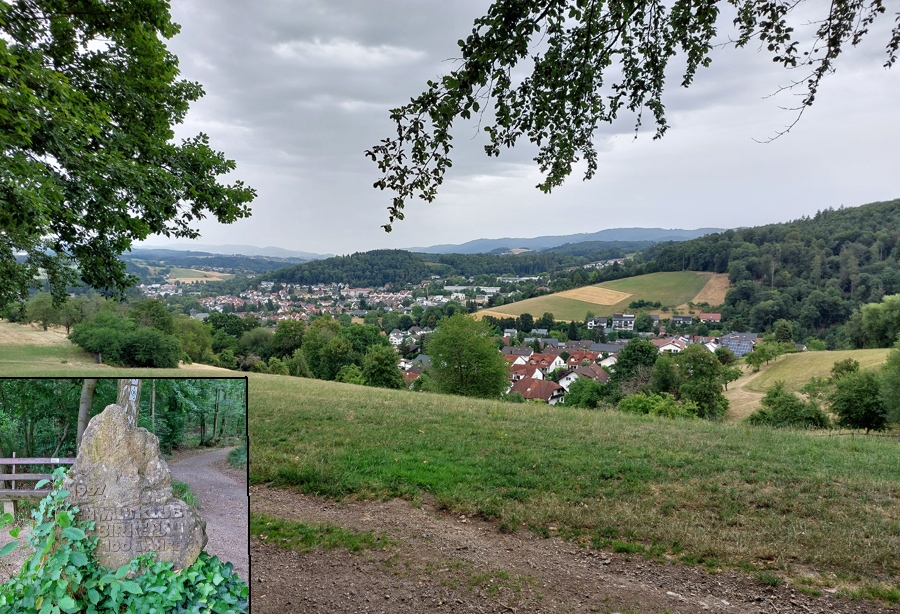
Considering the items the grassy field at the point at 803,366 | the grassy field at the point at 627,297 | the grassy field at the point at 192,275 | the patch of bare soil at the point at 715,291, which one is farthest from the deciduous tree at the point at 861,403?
the grassy field at the point at 192,275

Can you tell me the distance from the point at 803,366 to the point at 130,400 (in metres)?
67.4

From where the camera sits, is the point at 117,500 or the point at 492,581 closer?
the point at 117,500

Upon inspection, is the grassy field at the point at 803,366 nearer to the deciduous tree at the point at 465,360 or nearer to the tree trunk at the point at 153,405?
the deciduous tree at the point at 465,360

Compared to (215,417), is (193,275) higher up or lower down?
higher up

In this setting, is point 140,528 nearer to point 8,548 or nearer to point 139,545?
point 139,545

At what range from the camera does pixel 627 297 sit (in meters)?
118

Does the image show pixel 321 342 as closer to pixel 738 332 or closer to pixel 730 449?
pixel 730 449

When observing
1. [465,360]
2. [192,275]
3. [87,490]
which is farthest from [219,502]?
[192,275]

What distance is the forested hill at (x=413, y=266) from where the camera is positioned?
127m

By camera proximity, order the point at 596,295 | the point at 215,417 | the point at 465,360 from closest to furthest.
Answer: the point at 215,417, the point at 465,360, the point at 596,295

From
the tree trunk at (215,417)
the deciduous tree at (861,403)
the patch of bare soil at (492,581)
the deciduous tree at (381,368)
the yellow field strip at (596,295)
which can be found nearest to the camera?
the tree trunk at (215,417)

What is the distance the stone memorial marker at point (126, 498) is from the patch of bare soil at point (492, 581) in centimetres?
324

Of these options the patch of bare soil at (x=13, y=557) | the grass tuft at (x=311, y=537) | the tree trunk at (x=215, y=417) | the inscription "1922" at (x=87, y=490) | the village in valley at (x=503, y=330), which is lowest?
the village in valley at (x=503, y=330)

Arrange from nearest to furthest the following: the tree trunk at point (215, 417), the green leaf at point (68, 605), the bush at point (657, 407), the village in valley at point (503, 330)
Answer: the green leaf at point (68, 605) → the tree trunk at point (215, 417) → the bush at point (657, 407) → the village in valley at point (503, 330)
